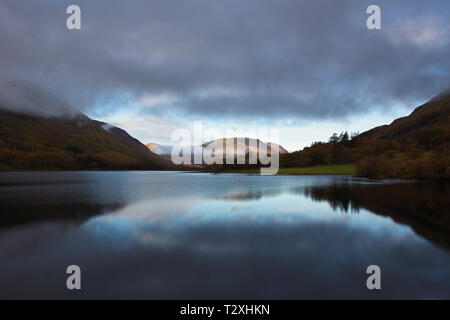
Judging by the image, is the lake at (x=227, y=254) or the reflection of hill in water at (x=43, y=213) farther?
the reflection of hill in water at (x=43, y=213)

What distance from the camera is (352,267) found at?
9609mm

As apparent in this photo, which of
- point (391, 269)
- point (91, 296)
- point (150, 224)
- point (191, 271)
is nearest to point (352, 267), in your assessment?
point (391, 269)

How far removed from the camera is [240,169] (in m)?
163

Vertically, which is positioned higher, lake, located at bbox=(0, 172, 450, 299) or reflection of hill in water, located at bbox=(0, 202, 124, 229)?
reflection of hill in water, located at bbox=(0, 202, 124, 229)

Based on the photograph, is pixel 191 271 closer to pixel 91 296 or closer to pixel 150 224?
pixel 91 296

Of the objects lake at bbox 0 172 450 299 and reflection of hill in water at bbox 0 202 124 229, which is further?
reflection of hill in water at bbox 0 202 124 229

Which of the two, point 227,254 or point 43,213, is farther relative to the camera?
point 43,213

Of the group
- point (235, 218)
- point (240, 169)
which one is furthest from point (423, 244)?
point (240, 169)

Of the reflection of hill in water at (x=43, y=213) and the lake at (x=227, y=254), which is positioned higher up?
the reflection of hill in water at (x=43, y=213)
